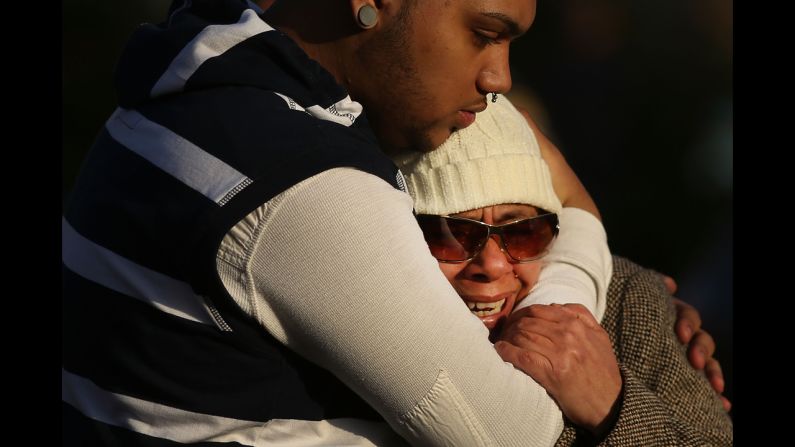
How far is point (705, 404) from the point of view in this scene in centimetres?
268

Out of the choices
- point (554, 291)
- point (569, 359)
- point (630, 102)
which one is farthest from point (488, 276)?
point (630, 102)

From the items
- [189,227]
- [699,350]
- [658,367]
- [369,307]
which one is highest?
[189,227]

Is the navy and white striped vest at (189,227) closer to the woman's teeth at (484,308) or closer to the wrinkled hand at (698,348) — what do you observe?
the woman's teeth at (484,308)

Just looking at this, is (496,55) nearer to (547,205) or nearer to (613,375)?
(547,205)

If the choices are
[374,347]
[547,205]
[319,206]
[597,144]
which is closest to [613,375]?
[547,205]

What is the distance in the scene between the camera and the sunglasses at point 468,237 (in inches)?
→ 96.8

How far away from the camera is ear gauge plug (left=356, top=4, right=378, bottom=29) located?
213 cm

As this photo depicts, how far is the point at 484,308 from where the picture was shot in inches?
99.4

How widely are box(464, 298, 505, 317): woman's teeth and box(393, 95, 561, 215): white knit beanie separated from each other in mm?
270

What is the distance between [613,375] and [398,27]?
0.99 metres

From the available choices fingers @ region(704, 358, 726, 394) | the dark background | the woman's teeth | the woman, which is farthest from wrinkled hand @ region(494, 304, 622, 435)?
the dark background

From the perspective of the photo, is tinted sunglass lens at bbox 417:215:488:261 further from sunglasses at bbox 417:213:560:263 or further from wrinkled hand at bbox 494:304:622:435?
wrinkled hand at bbox 494:304:622:435

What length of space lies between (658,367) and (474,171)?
2.70 ft

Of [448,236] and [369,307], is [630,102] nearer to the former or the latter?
[448,236]
